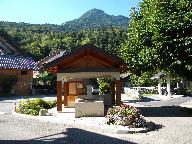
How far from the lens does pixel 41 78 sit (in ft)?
182

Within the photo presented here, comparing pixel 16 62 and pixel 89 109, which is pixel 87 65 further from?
pixel 16 62

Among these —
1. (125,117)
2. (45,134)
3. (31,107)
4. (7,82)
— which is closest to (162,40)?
(125,117)

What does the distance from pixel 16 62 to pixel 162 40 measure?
31.8 metres

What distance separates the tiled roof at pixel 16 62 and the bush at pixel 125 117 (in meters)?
30.3

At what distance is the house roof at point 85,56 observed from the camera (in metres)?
23.3

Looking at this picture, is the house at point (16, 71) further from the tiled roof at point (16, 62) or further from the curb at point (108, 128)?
the curb at point (108, 128)

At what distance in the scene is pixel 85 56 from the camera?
2439 cm

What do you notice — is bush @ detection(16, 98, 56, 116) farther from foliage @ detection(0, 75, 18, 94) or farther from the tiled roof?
the tiled roof

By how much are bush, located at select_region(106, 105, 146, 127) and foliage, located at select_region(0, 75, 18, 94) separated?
97.3 feet

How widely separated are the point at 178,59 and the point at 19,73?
101 ft

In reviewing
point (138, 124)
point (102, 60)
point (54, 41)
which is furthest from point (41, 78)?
point (54, 41)

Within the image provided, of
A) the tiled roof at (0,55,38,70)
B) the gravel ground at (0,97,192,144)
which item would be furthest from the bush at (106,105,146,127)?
the tiled roof at (0,55,38,70)

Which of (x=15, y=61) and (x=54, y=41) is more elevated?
(x=54, y=41)

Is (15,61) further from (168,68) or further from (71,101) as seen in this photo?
(168,68)
